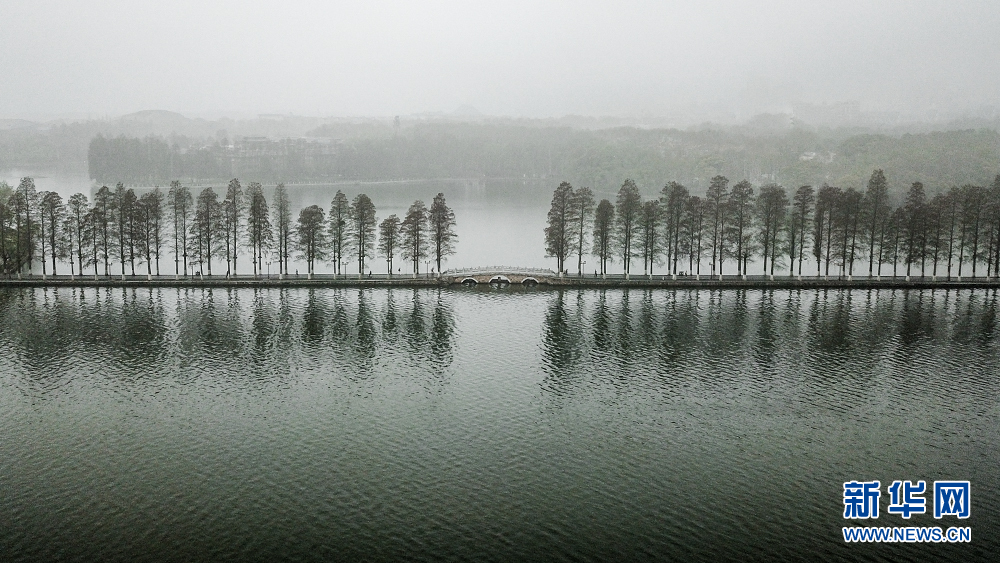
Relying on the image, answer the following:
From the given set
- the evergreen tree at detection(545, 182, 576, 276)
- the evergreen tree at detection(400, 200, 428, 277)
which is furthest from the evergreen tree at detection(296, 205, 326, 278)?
the evergreen tree at detection(545, 182, 576, 276)

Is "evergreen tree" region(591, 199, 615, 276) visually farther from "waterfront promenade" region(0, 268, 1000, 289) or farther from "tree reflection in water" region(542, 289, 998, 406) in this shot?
"tree reflection in water" region(542, 289, 998, 406)

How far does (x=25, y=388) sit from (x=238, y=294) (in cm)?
2822

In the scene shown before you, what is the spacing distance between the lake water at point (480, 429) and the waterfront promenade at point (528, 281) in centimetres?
927

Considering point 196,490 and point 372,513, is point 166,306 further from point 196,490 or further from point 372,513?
point 372,513

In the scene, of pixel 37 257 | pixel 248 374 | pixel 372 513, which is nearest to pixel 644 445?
pixel 372 513

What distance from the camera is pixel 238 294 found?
7288 centimetres

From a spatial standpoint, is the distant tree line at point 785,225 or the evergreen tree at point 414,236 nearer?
the distant tree line at point 785,225

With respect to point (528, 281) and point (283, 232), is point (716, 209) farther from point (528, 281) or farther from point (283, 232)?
point (283, 232)

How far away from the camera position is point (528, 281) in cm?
7762

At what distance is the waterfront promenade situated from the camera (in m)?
76.0

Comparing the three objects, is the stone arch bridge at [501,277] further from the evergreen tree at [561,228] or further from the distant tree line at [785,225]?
the distant tree line at [785,225]

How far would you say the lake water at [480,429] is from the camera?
30125 mm

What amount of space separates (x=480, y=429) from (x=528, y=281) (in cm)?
3827

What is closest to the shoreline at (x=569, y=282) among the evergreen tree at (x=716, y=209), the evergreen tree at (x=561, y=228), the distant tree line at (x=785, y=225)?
the distant tree line at (x=785, y=225)
